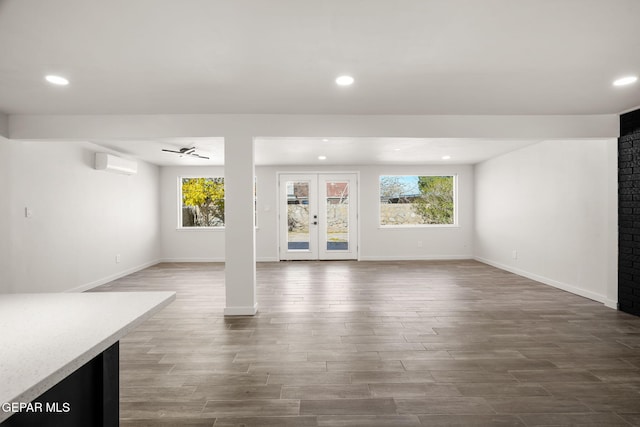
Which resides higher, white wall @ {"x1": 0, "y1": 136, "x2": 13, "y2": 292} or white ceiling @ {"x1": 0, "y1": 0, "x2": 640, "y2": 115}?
white ceiling @ {"x1": 0, "y1": 0, "x2": 640, "y2": 115}

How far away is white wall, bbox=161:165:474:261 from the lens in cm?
808

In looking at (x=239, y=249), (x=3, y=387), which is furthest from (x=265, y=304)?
(x=3, y=387)

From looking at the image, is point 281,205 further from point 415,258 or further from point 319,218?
point 415,258

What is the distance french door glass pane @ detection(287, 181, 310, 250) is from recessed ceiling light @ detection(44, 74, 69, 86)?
18.1 feet

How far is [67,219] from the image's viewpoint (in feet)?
16.0

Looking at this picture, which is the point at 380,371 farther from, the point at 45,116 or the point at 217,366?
the point at 45,116

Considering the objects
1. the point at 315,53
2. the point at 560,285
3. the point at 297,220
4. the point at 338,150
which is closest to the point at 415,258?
the point at 297,220

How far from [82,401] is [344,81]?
276 cm

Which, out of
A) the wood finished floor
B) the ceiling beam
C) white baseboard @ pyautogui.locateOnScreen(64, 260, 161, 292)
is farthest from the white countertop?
white baseboard @ pyautogui.locateOnScreen(64, 260, 161, 292)

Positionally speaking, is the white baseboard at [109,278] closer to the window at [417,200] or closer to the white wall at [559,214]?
the window at [417,200]

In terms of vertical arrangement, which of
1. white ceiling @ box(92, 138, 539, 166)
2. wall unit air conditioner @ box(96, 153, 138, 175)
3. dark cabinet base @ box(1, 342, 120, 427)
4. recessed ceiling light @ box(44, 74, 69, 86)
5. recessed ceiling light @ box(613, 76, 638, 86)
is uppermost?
recessed ceiling light @ box(613, 76, 638, 86)

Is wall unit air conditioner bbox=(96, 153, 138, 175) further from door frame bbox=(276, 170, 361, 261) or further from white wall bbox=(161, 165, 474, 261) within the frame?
door frame bbox=(276, 170, 361, 261)

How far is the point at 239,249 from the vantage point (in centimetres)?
397

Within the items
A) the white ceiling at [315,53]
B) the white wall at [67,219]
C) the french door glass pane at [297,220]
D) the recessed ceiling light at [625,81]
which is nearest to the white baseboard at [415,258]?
the french door glass pane at [297,220]
